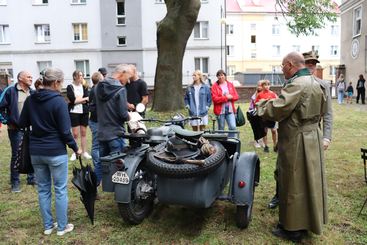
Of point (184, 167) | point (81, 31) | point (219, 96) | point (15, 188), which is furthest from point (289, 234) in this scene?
point (81, 31)

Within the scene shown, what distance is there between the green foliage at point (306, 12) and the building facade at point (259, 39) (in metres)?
33.9

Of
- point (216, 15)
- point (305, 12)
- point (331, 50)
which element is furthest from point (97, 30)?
point (331, 50)

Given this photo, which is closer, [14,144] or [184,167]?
[184,167]

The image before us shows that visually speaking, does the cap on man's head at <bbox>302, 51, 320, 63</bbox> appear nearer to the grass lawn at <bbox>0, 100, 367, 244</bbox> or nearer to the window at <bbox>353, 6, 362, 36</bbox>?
the grass lawn at <bbox>0, 100, 367, 244</bbox>

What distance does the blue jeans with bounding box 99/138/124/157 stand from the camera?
4793 millimetres

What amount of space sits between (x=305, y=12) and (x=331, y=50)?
40184 millimetres

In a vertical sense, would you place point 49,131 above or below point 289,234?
above

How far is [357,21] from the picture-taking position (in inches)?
947

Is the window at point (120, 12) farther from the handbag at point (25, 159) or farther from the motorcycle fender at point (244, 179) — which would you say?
the motorcycle fender at point (244, 179)

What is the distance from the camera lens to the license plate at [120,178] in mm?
4008

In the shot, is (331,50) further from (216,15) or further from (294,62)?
(294,62)

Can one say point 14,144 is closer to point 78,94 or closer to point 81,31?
point 78,94

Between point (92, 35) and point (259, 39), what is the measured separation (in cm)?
2768

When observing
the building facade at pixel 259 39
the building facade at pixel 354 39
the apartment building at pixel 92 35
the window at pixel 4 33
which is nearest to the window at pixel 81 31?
the apartment building at pixel 92 35
